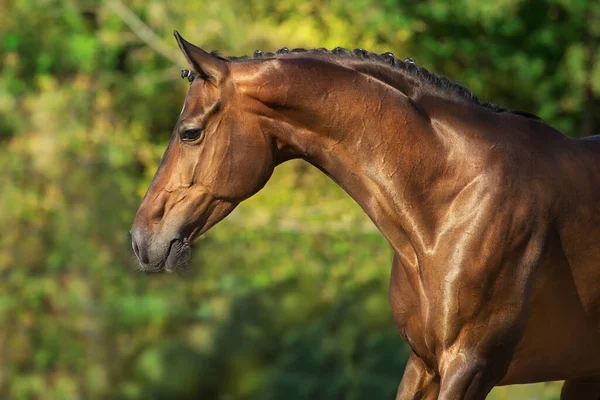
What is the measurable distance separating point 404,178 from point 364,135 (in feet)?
0.66

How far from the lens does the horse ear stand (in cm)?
378

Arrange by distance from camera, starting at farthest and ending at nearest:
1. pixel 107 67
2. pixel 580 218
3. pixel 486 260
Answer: pixel 107 67
pixel 580 218
pixel 486 260

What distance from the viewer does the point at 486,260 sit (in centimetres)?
385

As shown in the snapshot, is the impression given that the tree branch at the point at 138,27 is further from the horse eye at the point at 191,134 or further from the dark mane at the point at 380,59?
the horse eye at the point at 191,134

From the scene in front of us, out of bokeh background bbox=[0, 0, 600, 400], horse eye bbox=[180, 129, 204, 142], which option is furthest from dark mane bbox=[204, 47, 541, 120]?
bokeh background bbox=[0, 0, 600, 400]

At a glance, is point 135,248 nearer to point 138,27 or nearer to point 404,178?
point 404,178

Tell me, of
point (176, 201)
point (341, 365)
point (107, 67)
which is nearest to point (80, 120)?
point (107, 67)

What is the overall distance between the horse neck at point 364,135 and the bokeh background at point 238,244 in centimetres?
444

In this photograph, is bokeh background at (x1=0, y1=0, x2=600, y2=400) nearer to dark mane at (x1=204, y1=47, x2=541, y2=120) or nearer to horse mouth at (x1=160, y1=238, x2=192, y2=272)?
dark mane at (x1=204, y1=47, x2=541, y2=120)

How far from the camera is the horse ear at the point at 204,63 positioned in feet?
12.4

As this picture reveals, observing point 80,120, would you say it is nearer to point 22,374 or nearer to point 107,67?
point 107,67

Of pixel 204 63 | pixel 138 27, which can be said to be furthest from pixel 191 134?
pixel 138 27

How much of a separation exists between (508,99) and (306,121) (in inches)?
319

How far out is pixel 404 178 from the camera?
3.91 m
